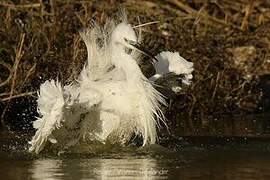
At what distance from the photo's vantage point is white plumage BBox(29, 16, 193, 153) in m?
8.77

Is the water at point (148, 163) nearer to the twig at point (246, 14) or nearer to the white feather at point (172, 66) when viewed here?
the white feather at point (172, 66)

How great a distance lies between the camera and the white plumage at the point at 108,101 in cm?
877

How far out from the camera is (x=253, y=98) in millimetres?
12453

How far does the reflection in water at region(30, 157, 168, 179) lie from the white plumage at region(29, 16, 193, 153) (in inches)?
24.4

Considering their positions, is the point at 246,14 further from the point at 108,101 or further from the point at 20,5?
the point at 108,101

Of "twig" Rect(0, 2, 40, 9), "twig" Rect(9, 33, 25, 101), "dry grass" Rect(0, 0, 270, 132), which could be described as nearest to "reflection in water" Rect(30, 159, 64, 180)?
"dry grass" Rect(0, 0, 270, 132)

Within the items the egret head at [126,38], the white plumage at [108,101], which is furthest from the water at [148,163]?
the egret head at [126,38]

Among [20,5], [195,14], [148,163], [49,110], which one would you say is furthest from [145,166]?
[195,14]

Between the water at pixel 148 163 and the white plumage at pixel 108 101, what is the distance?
231mm

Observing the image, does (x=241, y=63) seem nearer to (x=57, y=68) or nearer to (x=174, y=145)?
(x=57, y=68)

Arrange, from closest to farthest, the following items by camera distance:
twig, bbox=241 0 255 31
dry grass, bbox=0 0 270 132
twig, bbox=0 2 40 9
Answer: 1. dry grass, bbox=0 0 270 132
2. twig, bbox=0 2 40 9
3. twig, bbox=241 0 255 31

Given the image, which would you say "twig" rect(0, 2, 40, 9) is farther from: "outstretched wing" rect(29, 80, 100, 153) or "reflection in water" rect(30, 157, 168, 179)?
"reflection in water" rect(30, 157, 168, 179)

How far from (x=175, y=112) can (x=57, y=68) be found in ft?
6.23

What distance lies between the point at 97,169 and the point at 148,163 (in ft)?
2.02
